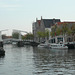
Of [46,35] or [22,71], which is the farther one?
[46,35]

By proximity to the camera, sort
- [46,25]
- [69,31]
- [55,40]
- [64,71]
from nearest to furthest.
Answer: [64,71] → [69,31] → [55,40] → [46,25]

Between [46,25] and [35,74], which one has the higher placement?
[46,25]

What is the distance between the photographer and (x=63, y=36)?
118m

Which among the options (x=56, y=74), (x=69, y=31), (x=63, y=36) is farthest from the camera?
(x=63, y=36)

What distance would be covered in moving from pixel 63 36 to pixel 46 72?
287 feet

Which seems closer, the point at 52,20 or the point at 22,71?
the point at 22,71

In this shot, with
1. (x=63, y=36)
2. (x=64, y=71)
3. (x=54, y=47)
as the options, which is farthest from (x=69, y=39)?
(x=64, y=71)

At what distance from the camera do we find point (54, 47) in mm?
94812

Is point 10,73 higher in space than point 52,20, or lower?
lower

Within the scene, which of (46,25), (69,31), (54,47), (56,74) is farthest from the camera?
(46,25)

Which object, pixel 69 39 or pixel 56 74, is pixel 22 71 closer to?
pixel 56 74

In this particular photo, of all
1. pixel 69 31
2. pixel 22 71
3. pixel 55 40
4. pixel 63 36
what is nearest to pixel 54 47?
pixel 69 31

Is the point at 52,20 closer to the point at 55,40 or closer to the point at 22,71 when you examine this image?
the point at 55,40

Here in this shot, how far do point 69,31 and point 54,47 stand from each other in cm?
1477
